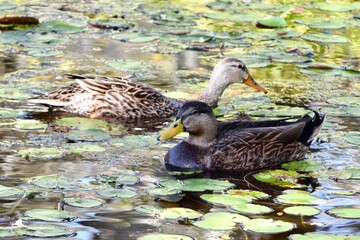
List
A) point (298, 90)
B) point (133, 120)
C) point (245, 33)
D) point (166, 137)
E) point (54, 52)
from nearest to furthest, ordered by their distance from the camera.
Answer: point (166, 137)
point (133, 120)
point (298, 90)
point (54, 52)
point (245, 33)

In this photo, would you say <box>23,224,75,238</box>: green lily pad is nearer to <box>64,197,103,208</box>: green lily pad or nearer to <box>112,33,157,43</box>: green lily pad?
<box>64,197,103,208</box>: green lily pad

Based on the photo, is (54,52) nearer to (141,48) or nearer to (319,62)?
(141,48)

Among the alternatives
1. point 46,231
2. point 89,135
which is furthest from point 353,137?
point 46,231

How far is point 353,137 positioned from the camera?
925 cm

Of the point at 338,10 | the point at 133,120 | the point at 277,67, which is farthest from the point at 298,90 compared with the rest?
the point at 338,10

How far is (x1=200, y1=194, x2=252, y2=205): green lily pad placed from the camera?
7.46 m

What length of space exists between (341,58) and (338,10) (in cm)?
242

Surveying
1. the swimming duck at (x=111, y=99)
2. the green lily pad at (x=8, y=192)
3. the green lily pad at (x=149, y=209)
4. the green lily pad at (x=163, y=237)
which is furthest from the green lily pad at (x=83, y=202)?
the swimming duck at (x=111, y=99)

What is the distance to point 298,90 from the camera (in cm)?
1130

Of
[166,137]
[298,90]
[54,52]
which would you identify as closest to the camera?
[166,137]

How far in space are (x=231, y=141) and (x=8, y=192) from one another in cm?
222

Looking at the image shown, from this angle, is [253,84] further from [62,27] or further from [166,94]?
[62,27]

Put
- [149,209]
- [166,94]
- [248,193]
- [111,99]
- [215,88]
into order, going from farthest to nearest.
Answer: [166,94] < [215,88] < [111,99] < [248,193] < [149,209]

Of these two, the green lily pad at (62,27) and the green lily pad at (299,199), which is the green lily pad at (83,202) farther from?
the green lily pad at (62,27)
